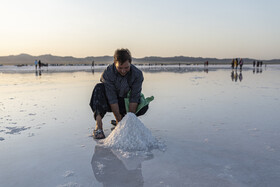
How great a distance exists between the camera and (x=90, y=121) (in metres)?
4.51

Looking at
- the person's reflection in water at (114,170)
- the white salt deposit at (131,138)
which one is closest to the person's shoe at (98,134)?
the white salt deposit at (131,138)

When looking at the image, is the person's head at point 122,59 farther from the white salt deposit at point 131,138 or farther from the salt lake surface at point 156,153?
the salt lake surface at point 156,153

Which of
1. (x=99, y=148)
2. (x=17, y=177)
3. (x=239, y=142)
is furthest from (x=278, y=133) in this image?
(x=17, y=177)

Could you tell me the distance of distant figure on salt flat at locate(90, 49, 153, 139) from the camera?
345 centimetres

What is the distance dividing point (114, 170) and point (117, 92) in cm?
150

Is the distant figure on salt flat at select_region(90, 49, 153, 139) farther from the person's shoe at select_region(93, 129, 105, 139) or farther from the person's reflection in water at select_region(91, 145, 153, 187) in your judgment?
the person's reflection in water at select_region(91, 145, 153, 187)

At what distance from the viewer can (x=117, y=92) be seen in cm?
367

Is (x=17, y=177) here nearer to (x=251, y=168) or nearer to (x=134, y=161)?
(x=134, y=161)

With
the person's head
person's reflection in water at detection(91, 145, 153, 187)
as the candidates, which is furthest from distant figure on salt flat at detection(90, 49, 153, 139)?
person's reflection in water at detection(91, 145, 153, 187)

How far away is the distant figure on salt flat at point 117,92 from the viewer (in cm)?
345

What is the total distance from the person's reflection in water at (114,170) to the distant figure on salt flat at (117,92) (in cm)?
73

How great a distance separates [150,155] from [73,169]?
35.0 inches

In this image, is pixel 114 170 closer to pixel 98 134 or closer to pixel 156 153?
pixel 156 153

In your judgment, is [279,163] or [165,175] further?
[279,163]
